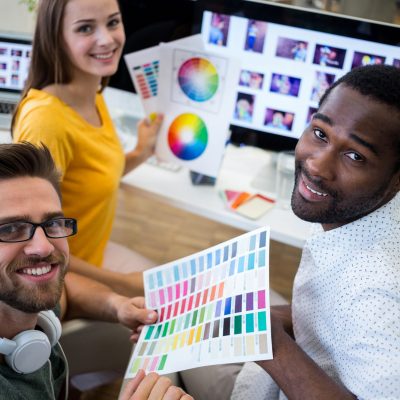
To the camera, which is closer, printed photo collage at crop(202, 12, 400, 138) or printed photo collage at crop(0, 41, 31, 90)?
printed photo collage at crop(202, 12, 400, 138)

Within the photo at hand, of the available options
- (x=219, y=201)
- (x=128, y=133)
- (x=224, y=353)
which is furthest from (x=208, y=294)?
(x=128, y=133)

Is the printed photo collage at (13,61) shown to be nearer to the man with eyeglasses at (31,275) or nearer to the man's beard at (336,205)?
the man with eyeglasses at (31,275)

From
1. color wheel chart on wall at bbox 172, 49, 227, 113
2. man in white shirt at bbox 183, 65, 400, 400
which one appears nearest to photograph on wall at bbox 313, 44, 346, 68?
color wheel chart on wall at bbox 172, 49, 227, 113

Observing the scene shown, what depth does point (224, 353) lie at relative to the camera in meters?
0.97

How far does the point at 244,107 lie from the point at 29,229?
89 centimetres

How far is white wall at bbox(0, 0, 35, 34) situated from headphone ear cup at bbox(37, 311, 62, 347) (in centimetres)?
151

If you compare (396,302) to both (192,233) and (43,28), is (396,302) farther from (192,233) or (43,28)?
(192,233)

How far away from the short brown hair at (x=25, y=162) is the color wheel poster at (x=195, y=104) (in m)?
0.61

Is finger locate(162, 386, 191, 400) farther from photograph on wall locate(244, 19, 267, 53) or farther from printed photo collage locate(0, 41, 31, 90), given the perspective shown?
printed photo collage locate(0, 41, 31, 90)

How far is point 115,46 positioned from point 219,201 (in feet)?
1.81

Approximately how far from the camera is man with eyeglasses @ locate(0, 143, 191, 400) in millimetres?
1013

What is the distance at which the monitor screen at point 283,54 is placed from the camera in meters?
1.54

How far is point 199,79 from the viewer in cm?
165

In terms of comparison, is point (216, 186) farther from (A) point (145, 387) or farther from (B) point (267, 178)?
(A) point (145, 387)
